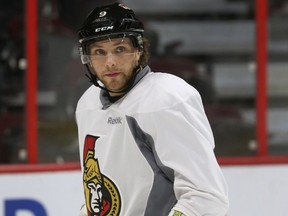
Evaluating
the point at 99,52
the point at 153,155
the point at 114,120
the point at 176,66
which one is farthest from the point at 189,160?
the point at 176,66

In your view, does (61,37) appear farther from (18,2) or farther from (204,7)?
(204,7)

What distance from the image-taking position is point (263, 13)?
4.14m

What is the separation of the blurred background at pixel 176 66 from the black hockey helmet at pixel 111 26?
1932 mm

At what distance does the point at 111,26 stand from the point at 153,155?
1.11 ft

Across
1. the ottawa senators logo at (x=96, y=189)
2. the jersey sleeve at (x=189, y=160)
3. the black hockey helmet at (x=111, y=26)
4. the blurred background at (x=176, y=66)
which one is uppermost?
the black hockey helmet at (x=111, y=26)

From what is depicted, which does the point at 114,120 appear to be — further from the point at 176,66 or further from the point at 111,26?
the point at 176,66

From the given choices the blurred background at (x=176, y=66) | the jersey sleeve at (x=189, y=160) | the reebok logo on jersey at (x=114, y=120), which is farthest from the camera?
the blurred background at (x=176, y=66)

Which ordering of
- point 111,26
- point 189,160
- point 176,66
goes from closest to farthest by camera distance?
1. point 189,160
2. point 111,26
3. point 176,66

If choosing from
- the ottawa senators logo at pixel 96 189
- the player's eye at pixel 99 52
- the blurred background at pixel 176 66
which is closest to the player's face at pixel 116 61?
the player's eye at pixel 99 52

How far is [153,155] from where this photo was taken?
193 cm

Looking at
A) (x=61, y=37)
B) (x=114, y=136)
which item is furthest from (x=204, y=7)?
(x=114, y=136)

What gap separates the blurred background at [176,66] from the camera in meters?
3.99

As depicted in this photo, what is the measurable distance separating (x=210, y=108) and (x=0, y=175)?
1128 mm

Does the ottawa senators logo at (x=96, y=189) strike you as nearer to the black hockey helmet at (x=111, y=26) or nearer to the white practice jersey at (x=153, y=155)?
the white practice jersey at (x=153, y=155)
